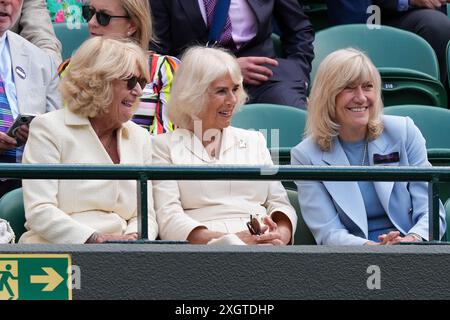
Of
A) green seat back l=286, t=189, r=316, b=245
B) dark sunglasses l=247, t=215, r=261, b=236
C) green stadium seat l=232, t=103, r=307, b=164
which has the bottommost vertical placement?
green seat back l=286, t=189, r=316, b=245

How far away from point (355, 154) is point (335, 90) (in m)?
0.29

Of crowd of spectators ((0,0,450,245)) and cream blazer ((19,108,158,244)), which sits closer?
cream blazer ((19,108,158,244))

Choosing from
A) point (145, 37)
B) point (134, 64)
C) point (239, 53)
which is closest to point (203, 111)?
point (134, 64)

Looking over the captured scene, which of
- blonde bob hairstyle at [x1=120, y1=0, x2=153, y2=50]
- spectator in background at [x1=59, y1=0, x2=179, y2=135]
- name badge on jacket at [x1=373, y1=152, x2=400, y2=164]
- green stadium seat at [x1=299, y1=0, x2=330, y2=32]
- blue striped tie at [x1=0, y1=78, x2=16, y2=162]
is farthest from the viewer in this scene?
green stadium seat at [x1=299, y1=0, x2=330, y2=32]

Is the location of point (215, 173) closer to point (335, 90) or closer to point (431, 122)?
point (335, 90)

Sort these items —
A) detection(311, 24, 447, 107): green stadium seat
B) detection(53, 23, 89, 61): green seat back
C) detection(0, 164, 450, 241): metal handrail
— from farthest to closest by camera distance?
detection(311, 24, 447, 107): green stadium seat → detection(53, 23, 89, 61): green seat back → detection(0, 164, 450, 241): metal handrail

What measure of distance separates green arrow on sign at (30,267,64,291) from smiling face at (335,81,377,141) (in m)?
1.63

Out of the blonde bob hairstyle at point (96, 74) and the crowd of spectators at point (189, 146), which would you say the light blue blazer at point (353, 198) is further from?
the blonde bob hairstyle at point (96, 74)

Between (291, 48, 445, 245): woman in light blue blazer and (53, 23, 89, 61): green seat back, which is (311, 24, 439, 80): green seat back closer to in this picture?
(53, 23, 89, 61): green seat back

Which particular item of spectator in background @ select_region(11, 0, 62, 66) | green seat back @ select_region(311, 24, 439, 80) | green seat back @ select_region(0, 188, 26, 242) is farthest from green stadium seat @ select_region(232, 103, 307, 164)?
green seat back @ select_region(0, 188, 26, 242)

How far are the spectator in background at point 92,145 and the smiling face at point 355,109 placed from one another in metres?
0.84

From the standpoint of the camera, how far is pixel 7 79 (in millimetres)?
6117

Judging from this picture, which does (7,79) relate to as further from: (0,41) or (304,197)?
(304,197)

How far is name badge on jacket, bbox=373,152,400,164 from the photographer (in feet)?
18.1
